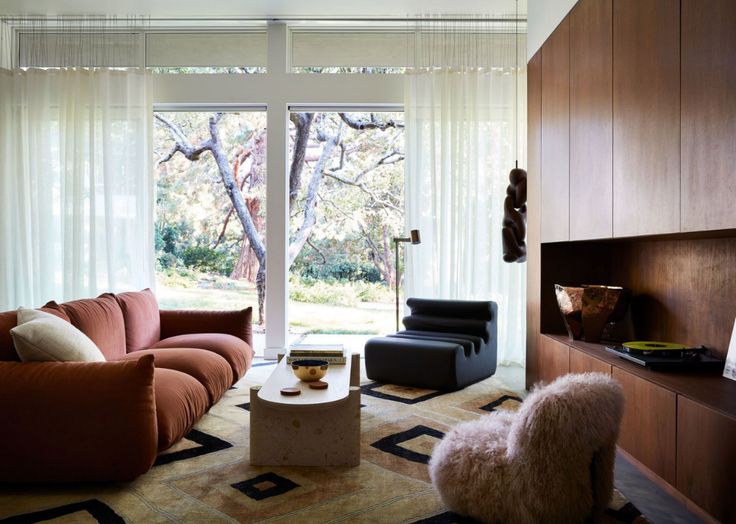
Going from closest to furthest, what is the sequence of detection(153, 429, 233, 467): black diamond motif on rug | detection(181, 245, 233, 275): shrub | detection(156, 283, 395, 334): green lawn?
detection(153, 429, 233, 467): black diamond motif on rug, detection(181, 245, 233, 275): shrub, detection(156, 283, 395, 334): green lawn

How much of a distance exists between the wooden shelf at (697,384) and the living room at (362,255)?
0.02 metres

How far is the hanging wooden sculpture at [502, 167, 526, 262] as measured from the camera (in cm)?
435

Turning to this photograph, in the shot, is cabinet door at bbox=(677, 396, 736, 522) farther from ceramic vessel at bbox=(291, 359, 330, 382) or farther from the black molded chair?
the black molded chair

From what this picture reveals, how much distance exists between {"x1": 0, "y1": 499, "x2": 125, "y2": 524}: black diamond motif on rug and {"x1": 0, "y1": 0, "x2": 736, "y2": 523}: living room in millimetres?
20

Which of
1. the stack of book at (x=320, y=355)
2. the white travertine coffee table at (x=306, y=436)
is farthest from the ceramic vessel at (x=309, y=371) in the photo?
the stack of book at (x=320, y=355)

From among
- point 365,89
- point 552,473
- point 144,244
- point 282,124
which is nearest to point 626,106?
point 552,473

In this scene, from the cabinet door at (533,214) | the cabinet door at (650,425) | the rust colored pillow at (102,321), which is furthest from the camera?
the cabinet door at (533,214)

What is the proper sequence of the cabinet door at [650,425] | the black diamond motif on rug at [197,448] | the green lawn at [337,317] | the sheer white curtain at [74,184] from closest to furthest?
the cabinet door at [650,425] < the black diamond motif on rug at [197,448] < the sheer white curtain at [74,184] < the green lawn at [337,317]

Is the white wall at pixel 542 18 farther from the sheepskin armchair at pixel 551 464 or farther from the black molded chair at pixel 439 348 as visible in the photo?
the sheepskin armchair at pixel 551 464

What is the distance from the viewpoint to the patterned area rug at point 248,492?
210 centimetres

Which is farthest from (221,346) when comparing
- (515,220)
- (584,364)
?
(515,220)

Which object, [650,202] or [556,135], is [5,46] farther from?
[650,202]

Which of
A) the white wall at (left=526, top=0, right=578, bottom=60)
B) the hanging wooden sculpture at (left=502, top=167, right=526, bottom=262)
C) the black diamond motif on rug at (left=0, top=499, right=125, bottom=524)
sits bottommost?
the black diamond motif on rug at (left=0, top=499, right=125, bottom=524)

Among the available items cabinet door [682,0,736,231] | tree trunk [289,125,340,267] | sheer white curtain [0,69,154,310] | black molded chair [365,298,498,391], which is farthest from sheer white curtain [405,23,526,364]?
cabinet door [682,0,736,231]
